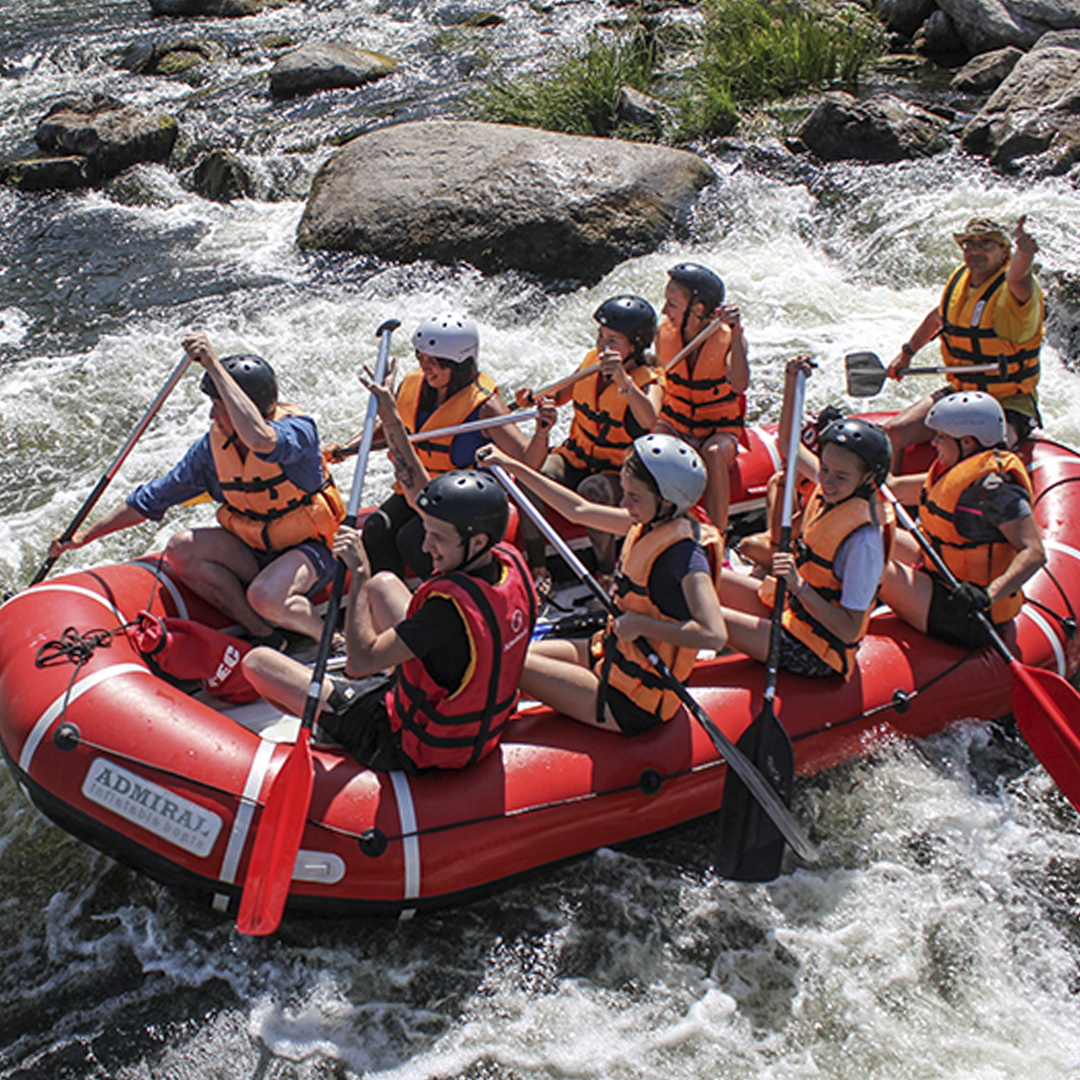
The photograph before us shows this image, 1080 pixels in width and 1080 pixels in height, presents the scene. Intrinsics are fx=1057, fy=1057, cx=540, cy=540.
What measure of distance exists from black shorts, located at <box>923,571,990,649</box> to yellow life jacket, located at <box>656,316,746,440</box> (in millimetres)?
1359

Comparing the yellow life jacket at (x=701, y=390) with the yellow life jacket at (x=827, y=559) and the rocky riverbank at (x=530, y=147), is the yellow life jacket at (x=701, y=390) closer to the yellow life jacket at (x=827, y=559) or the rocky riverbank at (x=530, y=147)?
the yellow life jacket at (x=827, y=559)

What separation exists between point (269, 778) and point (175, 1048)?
2.90ft

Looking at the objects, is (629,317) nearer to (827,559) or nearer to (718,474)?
(718,474)

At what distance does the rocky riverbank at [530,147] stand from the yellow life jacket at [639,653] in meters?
5.39

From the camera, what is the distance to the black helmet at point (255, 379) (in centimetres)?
404

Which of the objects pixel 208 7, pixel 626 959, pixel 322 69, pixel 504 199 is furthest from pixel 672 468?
pixel 208 7

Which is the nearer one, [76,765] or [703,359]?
[76,765]

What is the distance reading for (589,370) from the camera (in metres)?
4.59

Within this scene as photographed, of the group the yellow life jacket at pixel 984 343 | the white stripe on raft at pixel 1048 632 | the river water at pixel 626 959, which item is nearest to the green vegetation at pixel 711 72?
the yellow life jacket at pixel 984 343

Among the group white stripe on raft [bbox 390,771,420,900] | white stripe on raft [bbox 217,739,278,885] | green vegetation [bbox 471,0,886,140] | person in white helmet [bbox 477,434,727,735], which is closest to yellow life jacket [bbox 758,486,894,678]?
person in white helmet [bbox 477,434,727,735]

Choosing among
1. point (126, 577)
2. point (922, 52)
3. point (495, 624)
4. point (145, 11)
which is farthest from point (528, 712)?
point (145, 11)

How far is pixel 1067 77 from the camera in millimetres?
9969

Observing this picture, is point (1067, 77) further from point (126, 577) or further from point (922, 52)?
point (126, 577)

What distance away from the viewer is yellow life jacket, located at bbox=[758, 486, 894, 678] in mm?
3707
